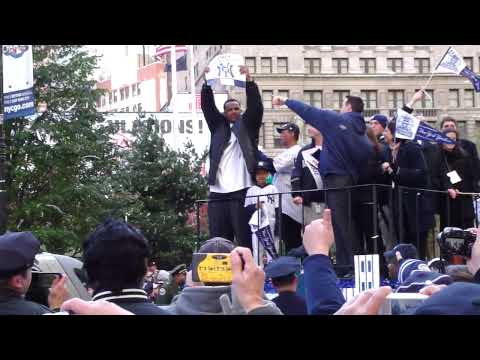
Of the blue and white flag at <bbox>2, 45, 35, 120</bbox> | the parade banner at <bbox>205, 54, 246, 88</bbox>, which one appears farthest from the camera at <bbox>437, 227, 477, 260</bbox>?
the blue and white flag at <bbox>2, 45, 35, 120</bbox>

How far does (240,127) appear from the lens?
10.4 metres

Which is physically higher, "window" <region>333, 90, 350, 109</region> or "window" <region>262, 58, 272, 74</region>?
"window" <region>262, 58, 272, 74</region>

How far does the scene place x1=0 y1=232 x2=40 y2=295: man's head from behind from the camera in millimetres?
4219

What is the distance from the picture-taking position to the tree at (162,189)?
35.6 meters

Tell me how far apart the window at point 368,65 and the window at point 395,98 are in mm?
2714

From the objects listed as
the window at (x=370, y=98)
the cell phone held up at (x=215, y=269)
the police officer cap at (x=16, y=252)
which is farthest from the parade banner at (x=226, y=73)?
the window at (x=370, y=98)

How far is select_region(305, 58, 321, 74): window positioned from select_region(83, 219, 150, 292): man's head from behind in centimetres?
8884

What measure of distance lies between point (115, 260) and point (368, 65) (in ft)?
292

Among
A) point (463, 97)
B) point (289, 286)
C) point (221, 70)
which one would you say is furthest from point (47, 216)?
point (463, 97)

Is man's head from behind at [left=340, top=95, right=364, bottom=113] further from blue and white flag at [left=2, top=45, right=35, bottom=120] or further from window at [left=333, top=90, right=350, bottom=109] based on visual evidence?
window at [left=333, top=90, right=350, bottom=109]

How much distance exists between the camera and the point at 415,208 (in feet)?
32.4

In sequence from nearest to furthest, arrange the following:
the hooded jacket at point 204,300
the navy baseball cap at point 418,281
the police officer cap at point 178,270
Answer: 1. the hooded jacket at point 204,300
2. the navy baseball cap at point 418,281
3. the police officer cap at point 178,270

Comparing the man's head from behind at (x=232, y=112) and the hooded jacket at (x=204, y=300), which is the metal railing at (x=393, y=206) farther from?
the hooded jacket at (x=204, y=300)
